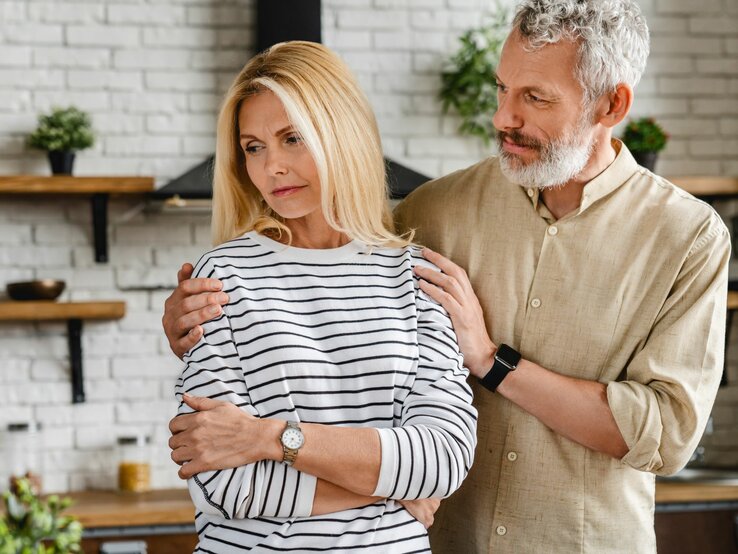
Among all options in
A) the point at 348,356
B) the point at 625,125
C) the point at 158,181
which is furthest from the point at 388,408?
the point at 625,125

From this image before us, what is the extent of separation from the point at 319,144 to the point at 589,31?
0.58m

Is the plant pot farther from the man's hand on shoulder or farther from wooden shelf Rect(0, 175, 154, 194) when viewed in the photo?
the man's hand on shoulder

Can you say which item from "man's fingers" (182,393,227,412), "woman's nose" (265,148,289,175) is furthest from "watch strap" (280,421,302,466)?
"woman's nose" (265,148,289,175)

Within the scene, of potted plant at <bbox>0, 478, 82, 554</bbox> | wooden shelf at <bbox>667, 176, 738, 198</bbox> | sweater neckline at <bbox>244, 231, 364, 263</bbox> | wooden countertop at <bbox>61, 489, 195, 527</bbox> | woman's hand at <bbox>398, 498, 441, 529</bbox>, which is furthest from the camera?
wooden shelf at <bbox>667, 176, 738, 198</bbox>

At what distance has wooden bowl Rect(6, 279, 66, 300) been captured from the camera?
11.6ft

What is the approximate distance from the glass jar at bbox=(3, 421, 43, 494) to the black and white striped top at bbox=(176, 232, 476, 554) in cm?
223

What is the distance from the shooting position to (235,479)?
1.46m

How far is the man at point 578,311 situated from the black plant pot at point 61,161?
7.08ft

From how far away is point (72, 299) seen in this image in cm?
375

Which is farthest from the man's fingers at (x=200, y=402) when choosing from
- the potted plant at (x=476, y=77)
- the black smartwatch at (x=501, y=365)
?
the potted plant at (x=476, y=77)

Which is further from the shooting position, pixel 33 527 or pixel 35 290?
pixel 35 290

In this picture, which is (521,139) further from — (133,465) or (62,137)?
(133,465)

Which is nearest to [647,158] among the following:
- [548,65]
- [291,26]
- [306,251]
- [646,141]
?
[646,141]

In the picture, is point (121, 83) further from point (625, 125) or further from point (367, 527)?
point (367, 527)
